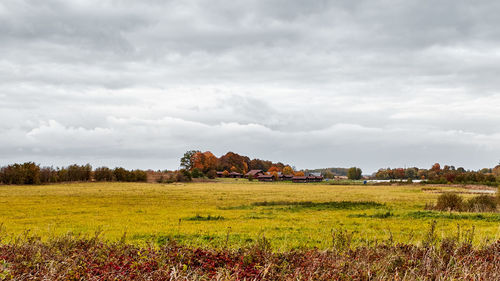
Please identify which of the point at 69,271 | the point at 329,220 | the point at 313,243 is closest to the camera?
the point at 69,271

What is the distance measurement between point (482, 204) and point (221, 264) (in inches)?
1426

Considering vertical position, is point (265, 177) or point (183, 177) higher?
point (183, 177)

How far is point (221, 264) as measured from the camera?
8922mm

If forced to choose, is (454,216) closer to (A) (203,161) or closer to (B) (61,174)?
(B) (61,174)

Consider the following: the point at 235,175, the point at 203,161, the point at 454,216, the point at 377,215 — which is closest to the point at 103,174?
the point at 203,161

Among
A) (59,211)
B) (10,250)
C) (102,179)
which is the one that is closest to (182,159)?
(102,179)

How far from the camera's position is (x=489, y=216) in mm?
29500

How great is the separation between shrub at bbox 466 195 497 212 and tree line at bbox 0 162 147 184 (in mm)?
97046

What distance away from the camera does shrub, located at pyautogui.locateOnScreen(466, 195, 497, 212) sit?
3619 cm

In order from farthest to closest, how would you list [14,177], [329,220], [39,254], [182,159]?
[182,159]
[14,177]
[329,220]
[39,254]

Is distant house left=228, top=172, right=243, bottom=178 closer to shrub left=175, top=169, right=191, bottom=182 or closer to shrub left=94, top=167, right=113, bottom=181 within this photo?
shrub left=175, top=169, right=191, bottom=182

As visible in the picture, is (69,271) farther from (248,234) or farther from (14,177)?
(14,177)

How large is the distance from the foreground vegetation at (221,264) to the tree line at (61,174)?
101 m

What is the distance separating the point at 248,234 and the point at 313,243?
425cm
